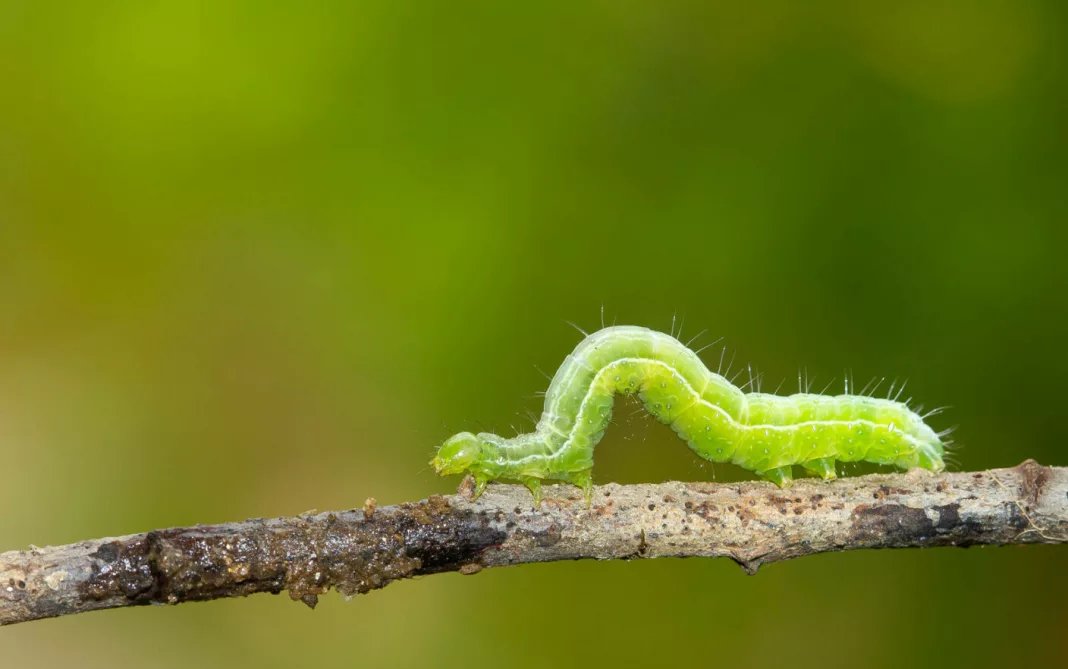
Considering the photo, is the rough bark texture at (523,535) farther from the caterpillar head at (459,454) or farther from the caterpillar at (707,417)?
the caterpillar at (707,417)

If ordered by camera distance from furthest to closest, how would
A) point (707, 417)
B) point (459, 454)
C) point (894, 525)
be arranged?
point (707, 417) → point (459, 454) → point (894, 525)

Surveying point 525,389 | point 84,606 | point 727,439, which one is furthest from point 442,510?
point 525,389

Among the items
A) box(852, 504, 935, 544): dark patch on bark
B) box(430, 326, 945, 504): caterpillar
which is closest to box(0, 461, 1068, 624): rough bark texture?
box(852, 504, 935, 544): dark patch on bark

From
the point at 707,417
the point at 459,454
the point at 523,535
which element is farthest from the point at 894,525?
the point at 459,454

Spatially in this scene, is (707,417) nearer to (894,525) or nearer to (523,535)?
(894,525)

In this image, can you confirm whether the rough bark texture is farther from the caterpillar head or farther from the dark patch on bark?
Answer: the caterpillar head

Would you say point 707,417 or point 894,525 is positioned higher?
point 707,417

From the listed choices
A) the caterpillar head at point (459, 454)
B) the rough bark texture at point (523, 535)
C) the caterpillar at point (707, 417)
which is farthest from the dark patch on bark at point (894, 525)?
the caterpillar head at point (459, 454)
